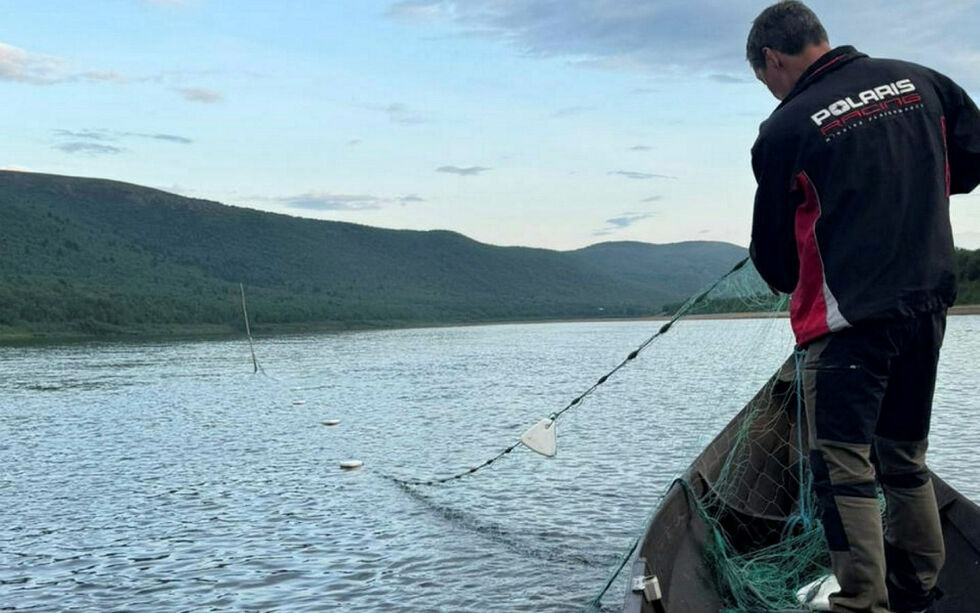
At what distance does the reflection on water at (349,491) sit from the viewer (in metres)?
11.4

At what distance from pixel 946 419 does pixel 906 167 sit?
2009 cm

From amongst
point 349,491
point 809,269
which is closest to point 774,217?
point 809,269

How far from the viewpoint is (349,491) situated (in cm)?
1772

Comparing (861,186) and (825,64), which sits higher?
(825,64)

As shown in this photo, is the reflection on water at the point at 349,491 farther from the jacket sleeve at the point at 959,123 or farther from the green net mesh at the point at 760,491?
the jacket sleeve at the point at 959,123

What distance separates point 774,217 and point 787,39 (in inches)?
33.4

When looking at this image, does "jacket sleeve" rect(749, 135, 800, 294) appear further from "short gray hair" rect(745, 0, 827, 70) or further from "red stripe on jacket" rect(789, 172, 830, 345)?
"short gray hair" rect(745, 0, 827, 70)

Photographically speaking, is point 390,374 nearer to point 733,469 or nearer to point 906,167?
point 733,469

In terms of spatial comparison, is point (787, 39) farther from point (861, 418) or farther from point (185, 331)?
point (185, 331)

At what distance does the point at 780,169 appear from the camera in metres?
4.60

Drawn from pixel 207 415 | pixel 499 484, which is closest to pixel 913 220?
pixel 499 484

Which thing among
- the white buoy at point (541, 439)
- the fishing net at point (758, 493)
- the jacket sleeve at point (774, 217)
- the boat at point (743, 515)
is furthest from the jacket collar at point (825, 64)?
the white buoy at point (541, 439)

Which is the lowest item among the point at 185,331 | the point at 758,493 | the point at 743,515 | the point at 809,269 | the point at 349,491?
the point at 349,491

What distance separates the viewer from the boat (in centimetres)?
568
